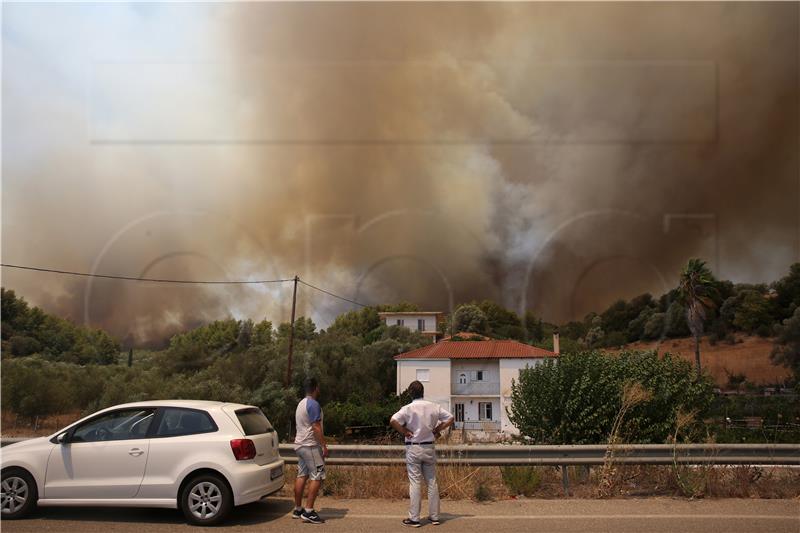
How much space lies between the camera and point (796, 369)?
49.0m

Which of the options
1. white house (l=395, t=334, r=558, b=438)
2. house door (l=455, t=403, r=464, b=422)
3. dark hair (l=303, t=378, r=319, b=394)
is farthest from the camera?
house door (l=455, t=403, r=464, b=422)

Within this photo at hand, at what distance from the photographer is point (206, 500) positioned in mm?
6199

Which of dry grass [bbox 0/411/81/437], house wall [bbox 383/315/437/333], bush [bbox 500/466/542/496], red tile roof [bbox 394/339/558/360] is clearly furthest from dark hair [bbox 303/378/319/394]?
house wall [bbox 383/315/437/333]

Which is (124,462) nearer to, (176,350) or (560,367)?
(560,367)

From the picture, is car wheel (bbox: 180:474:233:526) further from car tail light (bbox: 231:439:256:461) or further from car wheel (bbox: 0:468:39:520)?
car wheel (bbox: 0:468:39:520)

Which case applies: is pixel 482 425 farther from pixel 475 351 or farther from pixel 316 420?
pixel 316 420

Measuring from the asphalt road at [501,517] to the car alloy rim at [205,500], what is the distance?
0.19m

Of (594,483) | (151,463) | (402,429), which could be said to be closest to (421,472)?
(402,429)

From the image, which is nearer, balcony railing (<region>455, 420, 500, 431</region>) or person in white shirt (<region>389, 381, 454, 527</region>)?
person in white shirt (<region>389, 381, 454, 527</region>)

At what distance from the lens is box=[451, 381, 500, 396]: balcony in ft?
133

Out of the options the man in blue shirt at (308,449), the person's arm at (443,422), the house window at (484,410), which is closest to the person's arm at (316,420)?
the man in blue shirt at (308,449)

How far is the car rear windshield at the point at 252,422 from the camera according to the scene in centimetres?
662

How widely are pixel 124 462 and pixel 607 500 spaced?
5679 millimetres

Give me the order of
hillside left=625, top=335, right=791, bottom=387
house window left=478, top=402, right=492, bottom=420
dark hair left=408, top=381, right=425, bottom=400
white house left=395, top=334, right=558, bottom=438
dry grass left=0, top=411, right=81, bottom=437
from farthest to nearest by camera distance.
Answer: hillside left=625, top=335, right=791, bottom=387, house window left=478, top=402, right=492, bottom=420, white house left=395, top=334, right=558, bottom=438, dry grass left=0, top=411, right=81, bottom=437, dark hair left=408, top=381, right=425, bottom=400
